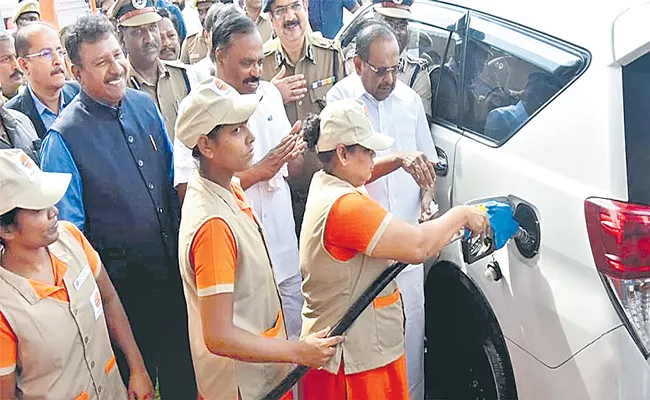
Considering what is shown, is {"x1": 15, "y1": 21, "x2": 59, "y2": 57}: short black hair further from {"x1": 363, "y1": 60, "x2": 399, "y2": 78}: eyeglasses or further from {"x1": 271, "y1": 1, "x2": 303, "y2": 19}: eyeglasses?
{"x1": 363, "y1": 60, "x2": 399, "y2": 78}: eyeglasses

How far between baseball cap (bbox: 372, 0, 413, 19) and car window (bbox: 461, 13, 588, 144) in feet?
2.10

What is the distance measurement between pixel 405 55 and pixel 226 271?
1.76 meters

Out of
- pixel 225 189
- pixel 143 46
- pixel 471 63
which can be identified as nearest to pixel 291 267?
pixel 225 189

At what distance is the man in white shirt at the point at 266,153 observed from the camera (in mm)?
2521

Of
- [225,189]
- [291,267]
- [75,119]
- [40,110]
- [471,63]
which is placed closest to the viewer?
[225,189]

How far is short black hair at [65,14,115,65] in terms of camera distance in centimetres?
243

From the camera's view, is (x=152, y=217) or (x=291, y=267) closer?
(x=152, y=217)

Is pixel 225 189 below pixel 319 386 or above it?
above

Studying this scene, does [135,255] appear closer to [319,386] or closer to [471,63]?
[319,386]

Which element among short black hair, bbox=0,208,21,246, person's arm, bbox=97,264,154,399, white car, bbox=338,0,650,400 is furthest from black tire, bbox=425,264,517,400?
short black hair, bbox=0,208,21,246

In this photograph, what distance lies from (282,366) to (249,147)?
0.71m

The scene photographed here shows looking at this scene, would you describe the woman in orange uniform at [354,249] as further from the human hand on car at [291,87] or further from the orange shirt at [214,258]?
the human hand on car at [291,87]

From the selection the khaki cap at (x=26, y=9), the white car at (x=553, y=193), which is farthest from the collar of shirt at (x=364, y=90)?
the khaki cap at (x=26, y=9)

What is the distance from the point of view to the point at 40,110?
327 cm
